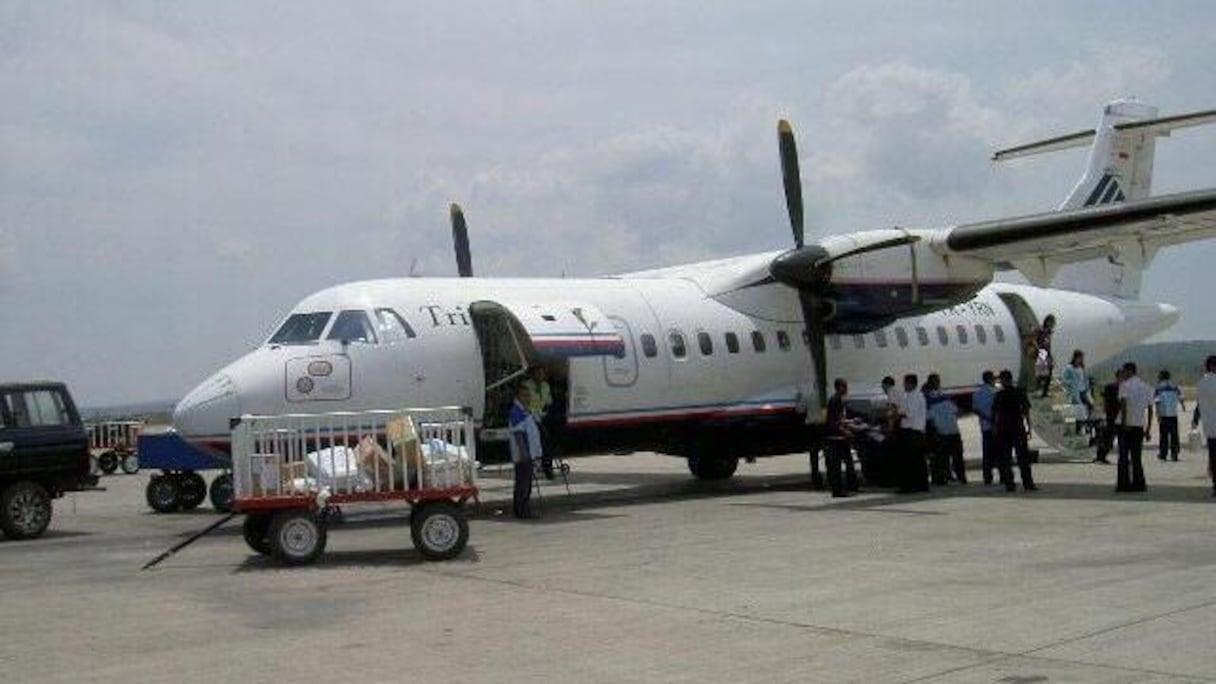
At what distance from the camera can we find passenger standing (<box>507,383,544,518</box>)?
1568cm

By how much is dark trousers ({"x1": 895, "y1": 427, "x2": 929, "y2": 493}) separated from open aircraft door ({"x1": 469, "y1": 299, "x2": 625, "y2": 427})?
3.98 meters

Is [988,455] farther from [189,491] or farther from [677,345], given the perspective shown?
[189,491]

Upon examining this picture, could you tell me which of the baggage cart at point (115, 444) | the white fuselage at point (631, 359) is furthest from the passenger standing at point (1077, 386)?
the baggage cart at point (115, 444)

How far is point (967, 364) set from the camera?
74.6 feet

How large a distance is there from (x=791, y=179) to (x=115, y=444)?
22.4m

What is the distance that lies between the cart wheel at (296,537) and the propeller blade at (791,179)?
10.3 metres

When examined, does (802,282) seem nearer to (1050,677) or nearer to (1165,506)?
(1165,506)

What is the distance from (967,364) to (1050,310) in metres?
3.26

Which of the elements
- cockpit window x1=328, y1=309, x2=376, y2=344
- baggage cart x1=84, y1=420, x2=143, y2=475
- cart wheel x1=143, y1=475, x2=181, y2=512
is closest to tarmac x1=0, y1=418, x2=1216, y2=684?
cockpit window x1=328, y1=309, x2=376, y2=344

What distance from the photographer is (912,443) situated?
58.6 feet

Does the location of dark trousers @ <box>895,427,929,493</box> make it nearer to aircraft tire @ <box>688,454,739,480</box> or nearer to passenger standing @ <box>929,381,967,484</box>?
passenger standing @ <box>929,381,967,484</box>

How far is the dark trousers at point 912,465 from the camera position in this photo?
17750mm

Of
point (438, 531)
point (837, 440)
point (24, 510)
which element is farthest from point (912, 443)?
point (24, 510)

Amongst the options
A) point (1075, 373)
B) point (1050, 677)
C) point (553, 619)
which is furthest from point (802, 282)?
point (1050, 677)
